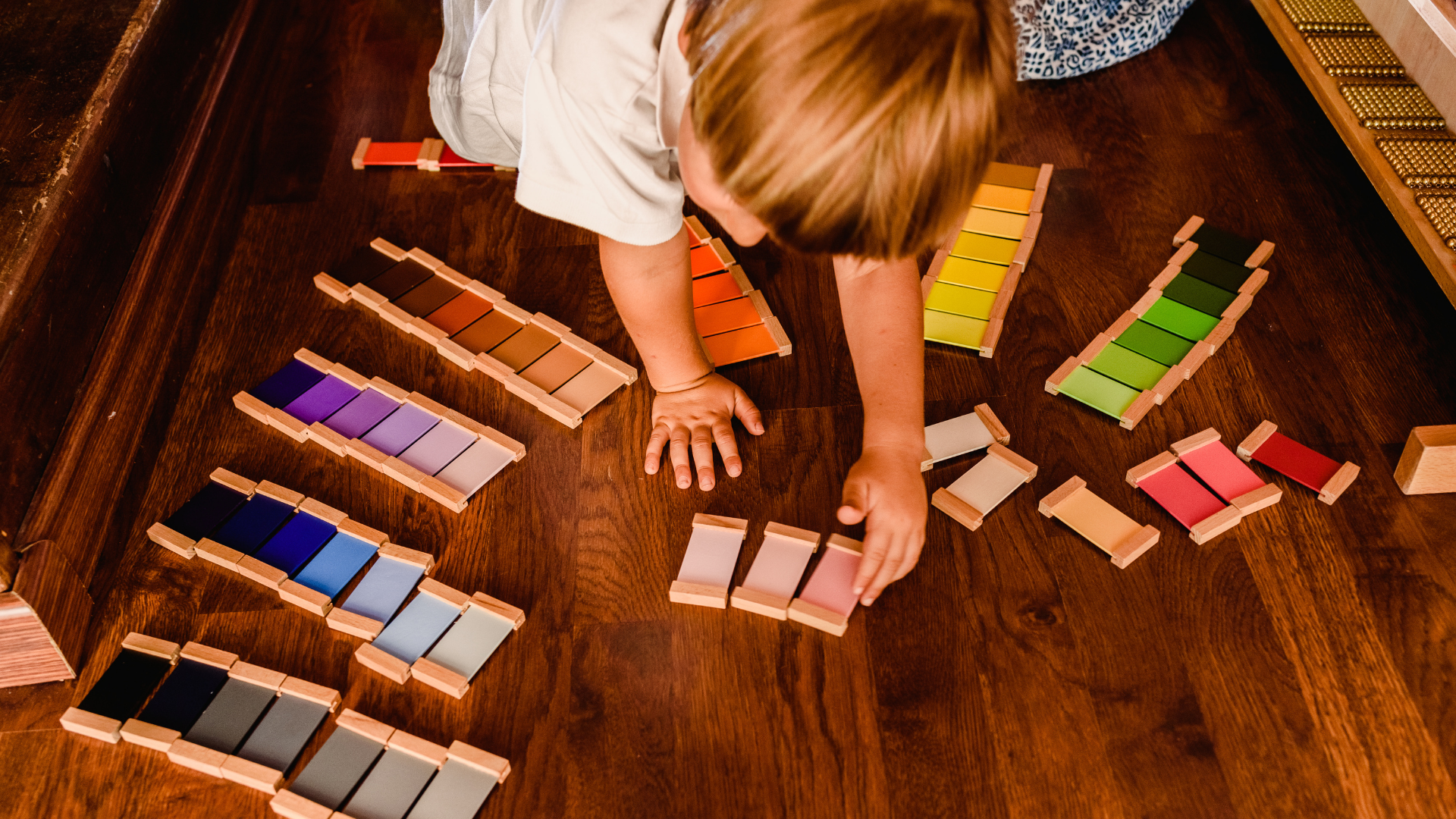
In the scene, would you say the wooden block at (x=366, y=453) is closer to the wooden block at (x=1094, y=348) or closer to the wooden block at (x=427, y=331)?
the wooden block at (x=427, y=331)

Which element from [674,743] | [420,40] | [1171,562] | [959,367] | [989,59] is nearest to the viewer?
[989,59]

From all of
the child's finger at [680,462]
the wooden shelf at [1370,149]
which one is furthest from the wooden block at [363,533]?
the wooden shelf at [1370,149]

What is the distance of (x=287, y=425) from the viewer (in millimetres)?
1229

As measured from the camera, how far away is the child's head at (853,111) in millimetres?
662

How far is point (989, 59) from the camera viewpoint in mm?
682

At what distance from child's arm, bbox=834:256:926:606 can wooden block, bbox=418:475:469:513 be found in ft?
1.43

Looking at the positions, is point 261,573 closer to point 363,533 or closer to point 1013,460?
point 363,533

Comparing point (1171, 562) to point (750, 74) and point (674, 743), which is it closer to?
point (674, 743)

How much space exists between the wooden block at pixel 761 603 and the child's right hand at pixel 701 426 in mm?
154

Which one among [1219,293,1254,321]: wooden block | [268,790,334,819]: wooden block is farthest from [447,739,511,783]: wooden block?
[1219,293,1254,321]: wooden block

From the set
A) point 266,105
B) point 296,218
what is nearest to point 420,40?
point 266,105

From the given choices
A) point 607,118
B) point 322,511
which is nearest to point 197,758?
point 322,511

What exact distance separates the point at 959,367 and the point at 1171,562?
1.11 ft

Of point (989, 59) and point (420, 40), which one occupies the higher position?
point (989, 59)
